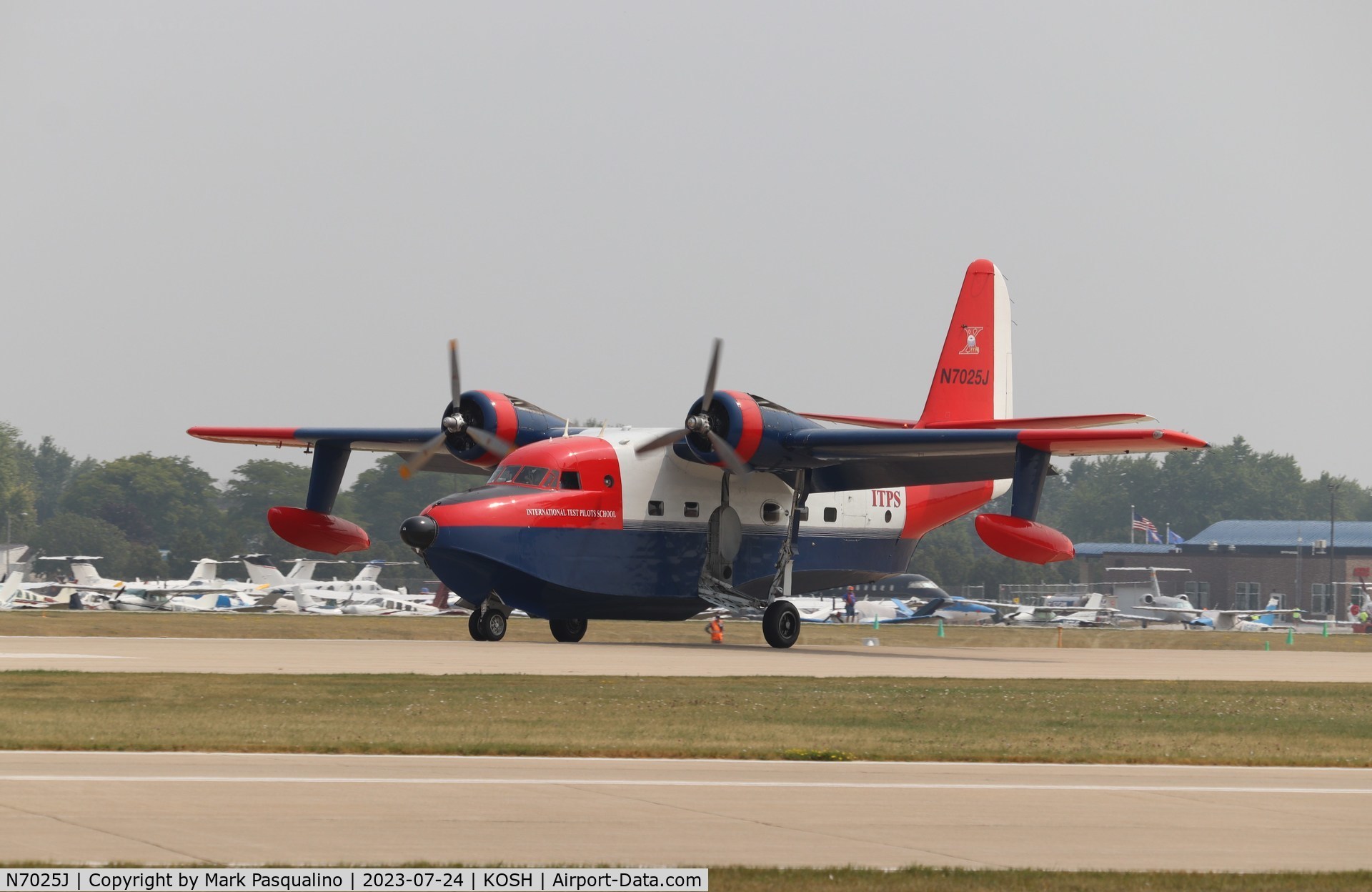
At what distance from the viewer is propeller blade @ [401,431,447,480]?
36406 mm

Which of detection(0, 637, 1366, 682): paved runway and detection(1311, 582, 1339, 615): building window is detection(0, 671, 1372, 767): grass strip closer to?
detection(0, 637, 1366, 682): paved runway

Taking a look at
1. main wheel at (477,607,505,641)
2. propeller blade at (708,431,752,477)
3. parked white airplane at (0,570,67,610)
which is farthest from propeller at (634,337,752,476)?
parked white airplane at (0,570,67,610)

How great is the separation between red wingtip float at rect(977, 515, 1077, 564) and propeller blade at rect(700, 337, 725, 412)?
5814 mm

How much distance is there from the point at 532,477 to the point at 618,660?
5643 millimetres

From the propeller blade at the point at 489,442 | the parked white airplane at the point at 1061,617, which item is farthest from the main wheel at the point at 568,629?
the parked white airplane at the point at 1061,617

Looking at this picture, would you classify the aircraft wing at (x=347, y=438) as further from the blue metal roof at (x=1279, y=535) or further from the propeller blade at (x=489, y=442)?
the blue metal roof at (x=1279, y=535)

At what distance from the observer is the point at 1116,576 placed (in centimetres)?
12938

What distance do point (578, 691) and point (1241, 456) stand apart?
615 feet

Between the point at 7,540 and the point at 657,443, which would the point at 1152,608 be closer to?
the point at 657,443

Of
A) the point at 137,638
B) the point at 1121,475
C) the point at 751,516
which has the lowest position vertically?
the point at 137,638

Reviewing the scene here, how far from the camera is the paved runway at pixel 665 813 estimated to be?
31.1 ft

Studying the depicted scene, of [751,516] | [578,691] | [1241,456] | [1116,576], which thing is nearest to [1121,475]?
[1241,456]

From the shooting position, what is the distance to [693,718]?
18.4 meters

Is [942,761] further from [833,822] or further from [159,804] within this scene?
[159,804]
